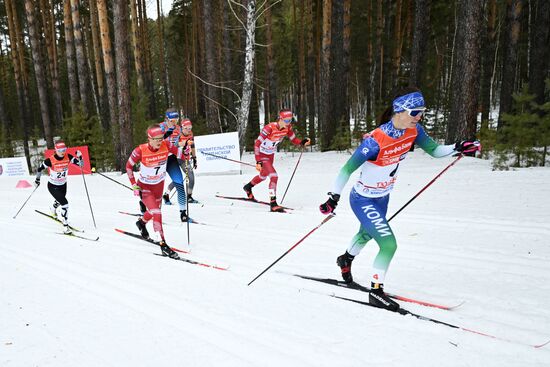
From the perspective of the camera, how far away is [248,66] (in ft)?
42.2

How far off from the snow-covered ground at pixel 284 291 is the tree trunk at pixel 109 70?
713 centimetres

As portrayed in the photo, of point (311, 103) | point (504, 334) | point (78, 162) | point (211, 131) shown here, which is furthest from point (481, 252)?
point (311, 103)

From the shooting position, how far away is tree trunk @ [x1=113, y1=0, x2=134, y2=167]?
12699mm

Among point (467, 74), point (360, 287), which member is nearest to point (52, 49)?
point (467, 74)

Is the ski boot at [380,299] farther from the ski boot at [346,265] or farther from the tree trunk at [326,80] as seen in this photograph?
the tree trunk at [326,80]

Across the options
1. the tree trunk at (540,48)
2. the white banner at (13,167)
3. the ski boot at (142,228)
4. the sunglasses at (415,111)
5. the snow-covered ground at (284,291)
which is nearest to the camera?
the snow-covered ground at (284,291)

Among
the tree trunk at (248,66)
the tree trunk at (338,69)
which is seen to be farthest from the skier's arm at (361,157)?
the tree trunk at (338,69)

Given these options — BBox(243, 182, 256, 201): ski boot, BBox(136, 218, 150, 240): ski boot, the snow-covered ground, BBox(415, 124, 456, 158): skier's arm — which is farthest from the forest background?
BBox(136, 218, 150, 240): ski boot

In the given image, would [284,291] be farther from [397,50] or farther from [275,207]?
[397,50]

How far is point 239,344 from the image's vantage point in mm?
3100

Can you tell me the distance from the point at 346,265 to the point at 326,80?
39.3 feet

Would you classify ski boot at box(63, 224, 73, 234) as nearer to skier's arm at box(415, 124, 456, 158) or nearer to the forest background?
the forest background

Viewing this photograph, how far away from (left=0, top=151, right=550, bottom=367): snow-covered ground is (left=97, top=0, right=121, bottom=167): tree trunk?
23.4 ft

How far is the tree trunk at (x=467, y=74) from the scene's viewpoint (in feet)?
31.6
